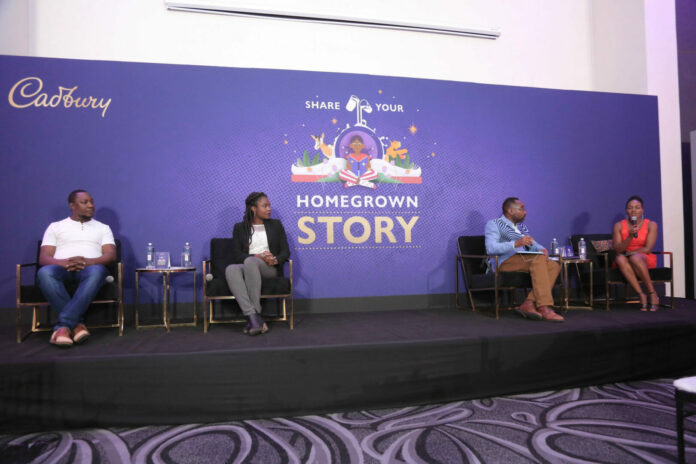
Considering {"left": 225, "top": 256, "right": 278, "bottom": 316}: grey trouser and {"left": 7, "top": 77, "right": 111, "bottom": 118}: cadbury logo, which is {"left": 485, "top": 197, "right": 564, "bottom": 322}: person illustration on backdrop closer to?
{"left": 225, "top": 256, "right": 278, "bottom": 316}: grey trouser

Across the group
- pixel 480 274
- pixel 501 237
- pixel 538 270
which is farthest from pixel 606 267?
pixel 480 274

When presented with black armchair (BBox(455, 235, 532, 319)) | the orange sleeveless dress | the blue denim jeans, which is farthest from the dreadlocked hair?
the orange sleeveless dress

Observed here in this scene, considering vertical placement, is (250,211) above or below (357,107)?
below

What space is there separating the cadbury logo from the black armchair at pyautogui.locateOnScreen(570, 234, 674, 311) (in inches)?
200

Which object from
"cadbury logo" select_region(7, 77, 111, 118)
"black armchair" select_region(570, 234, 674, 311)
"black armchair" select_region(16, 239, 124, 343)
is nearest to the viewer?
"black armchair" select_region(16, 239, 124, 343)

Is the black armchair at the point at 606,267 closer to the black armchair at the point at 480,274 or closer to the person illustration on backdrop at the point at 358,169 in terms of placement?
the black armchair at the point at 480,274

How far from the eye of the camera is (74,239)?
3346 mm

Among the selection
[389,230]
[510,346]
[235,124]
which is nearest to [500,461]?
[510,346]

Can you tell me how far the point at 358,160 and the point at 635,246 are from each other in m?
2.94

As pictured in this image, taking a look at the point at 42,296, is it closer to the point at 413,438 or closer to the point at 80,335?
the point at 80,335

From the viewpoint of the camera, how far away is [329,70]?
4855 millimetres

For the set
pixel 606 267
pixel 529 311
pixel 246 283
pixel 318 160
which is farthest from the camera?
pixel 318 160

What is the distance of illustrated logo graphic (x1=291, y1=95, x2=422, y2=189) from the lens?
440cm

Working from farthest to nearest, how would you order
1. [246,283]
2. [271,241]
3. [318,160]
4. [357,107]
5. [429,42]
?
[429,42] < [357,107] < [318,160] < [271,241] < [246,283]
